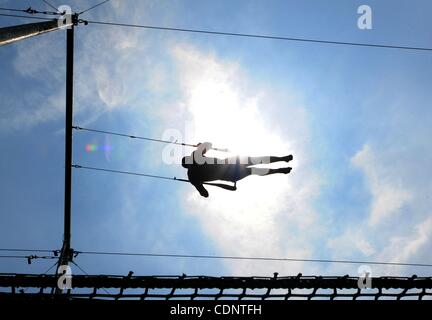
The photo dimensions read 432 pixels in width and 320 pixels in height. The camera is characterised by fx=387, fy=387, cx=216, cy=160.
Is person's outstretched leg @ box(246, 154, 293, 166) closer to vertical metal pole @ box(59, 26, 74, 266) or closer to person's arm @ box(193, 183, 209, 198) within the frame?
person's arm @ box(193, 183, 209, 198)

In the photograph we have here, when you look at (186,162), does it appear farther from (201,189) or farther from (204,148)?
(201,189)

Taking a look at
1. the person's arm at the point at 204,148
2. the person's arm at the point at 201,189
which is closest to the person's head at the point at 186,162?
the person's arm at the point at 204,148

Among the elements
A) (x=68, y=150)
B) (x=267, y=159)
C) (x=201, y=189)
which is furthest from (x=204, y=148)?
(x=68, y=150)

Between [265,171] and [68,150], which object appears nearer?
[68,150]

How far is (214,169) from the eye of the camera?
425 inches

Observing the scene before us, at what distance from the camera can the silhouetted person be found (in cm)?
1070

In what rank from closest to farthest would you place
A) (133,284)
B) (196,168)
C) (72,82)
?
(133,284) < (72,82) < (196,168)

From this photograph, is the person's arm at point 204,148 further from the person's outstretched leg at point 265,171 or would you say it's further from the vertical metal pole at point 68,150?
the vertical metal pole at point 68,150

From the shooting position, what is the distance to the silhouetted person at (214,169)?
10.7 meters

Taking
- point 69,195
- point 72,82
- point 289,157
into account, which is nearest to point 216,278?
point 289,157
